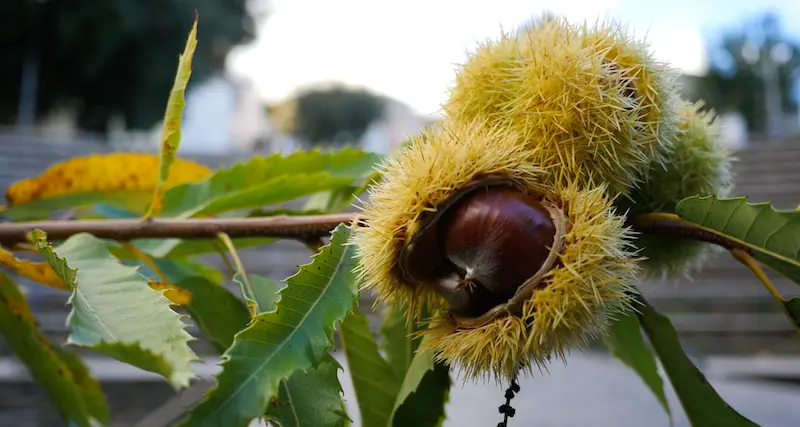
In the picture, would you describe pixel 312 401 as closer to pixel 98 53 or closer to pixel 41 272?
pixel 41 272

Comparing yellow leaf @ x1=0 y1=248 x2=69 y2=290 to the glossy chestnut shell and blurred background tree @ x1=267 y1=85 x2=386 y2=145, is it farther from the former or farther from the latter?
blurred background tree @ x1=267 y1=85 x2=386 y2=145

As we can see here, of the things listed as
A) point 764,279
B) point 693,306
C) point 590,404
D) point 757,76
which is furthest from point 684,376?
point 757,76

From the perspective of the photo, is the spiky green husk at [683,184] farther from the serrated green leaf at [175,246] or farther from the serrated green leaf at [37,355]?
the serrated green leaf at [37,355]

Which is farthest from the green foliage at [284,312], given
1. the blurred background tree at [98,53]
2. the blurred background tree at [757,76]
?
the blurred background tree at [757,76]

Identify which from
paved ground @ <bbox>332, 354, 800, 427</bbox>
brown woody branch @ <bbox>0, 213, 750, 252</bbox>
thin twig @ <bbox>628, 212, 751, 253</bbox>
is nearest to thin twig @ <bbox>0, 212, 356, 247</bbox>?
brown woody branch @ <bbox>0, 213, 750, 252</bbox>

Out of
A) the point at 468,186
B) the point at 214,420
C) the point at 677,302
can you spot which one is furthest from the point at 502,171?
the point at 677,302

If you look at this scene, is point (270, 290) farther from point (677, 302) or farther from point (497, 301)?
point (677, 302)
